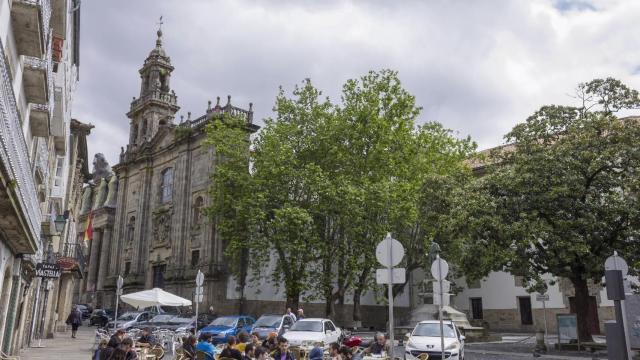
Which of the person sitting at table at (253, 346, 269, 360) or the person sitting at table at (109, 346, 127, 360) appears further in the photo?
the person sitting at table at (253, 346, 269, 360)

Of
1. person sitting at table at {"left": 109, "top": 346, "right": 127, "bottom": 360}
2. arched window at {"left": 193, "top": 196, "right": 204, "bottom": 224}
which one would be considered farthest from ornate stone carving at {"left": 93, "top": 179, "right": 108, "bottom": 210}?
person sitting at table at {"left": 109, "top": 346, "right": 127, "bottom": 360}

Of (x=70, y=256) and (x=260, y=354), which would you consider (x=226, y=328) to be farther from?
(x=70, y=256)

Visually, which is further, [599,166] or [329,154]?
[329,154]

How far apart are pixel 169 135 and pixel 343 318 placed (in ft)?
72.3

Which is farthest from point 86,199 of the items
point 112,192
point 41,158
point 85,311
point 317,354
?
point 317,354

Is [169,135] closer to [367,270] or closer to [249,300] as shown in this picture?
[249,300]

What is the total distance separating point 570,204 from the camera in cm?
1944

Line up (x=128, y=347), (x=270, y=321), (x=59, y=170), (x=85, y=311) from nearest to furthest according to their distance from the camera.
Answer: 1. (x=128, y=347)
2. (x=270, y=321)
3. (x=59, y=170)
4. (x=85, y=311)

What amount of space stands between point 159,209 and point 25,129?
104ft

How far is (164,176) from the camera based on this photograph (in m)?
46.4

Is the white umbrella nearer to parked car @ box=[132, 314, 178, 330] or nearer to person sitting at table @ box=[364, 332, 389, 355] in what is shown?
parked car @ box=[132, 314, 178, 330]

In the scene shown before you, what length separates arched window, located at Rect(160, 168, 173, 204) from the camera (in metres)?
44.8

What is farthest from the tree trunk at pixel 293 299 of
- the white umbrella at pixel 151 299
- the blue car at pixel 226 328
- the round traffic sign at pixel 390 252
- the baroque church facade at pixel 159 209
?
the round traffic sign at pixel 390 252

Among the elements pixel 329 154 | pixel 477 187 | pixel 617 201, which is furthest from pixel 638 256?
pixel 329 154
